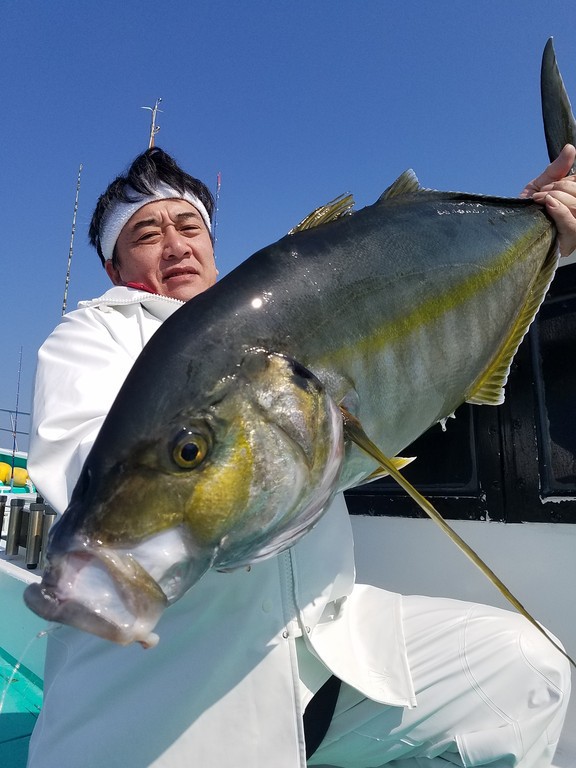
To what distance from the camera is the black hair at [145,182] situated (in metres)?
3.11

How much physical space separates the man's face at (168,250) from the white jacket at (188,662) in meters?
0.78

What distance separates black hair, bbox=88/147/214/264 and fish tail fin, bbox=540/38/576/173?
1.85 m

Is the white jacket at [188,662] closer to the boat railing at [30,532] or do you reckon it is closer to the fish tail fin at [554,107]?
the fish tail fin at [554,107]

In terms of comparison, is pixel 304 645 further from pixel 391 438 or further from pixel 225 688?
pixel 391 438

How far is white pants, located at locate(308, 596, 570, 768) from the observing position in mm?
2240

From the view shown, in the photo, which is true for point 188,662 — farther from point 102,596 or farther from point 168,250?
point 168,250

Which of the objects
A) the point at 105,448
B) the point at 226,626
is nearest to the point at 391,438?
the point at 105,448

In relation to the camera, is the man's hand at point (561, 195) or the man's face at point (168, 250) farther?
the man's face at point (168, 250)

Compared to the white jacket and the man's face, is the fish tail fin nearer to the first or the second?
the man's face

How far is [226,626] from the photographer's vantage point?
1.96 m

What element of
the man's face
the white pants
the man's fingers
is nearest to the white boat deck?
the white pants

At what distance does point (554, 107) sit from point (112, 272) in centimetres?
237

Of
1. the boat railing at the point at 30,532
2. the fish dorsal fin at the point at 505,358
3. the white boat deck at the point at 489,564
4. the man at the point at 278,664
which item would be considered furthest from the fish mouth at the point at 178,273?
the boat railing at the point at 30,532

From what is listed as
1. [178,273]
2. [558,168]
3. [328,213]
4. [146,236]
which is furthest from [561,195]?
[146,236]
